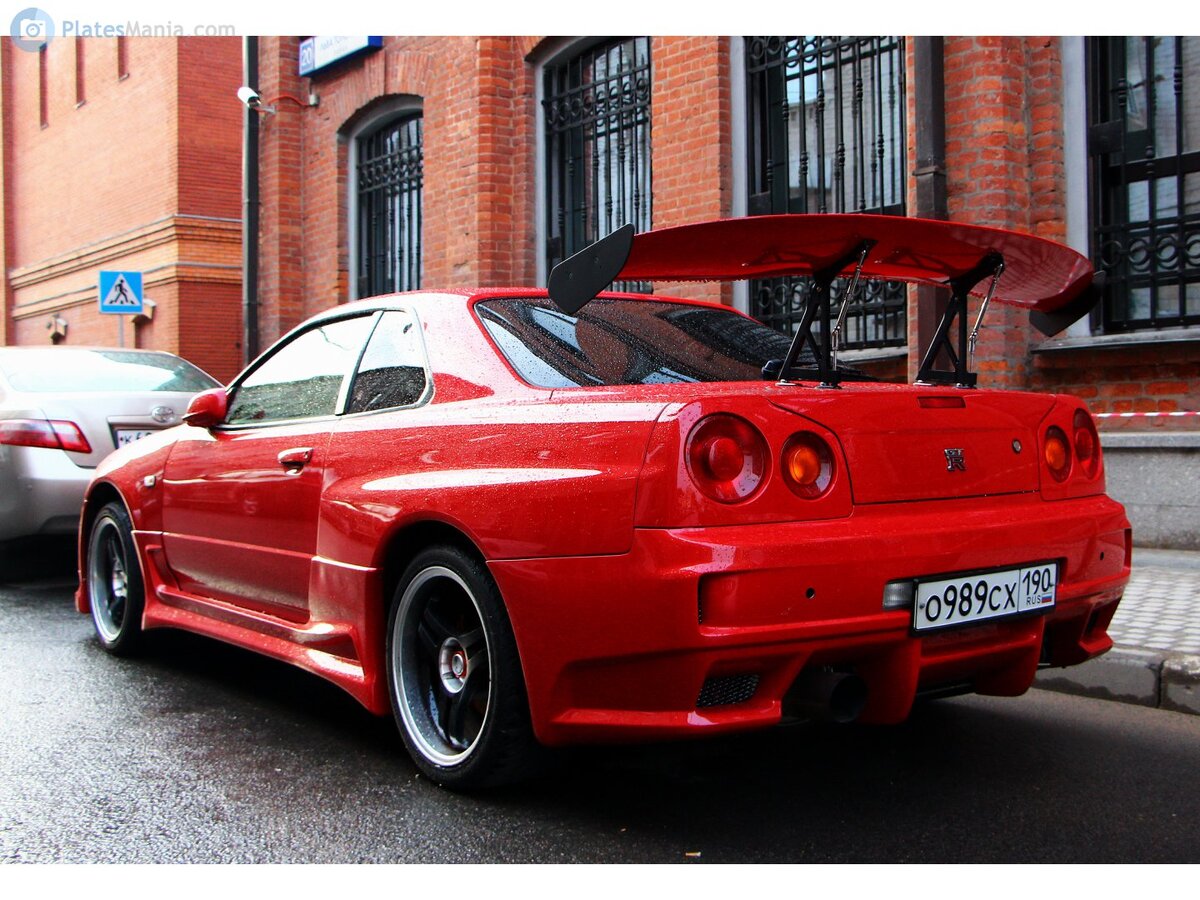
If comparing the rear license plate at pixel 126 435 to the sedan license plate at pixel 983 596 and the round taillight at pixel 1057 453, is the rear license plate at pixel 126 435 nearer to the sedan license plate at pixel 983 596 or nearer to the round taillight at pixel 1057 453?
the round taillight at pixel 1057 453

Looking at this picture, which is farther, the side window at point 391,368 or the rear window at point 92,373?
the rear window at point 92,373

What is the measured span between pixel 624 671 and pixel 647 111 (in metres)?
8.80

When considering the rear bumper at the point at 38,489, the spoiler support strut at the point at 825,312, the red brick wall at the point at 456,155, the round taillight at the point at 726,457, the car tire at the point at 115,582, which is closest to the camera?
the round taillight at the point at 726,457

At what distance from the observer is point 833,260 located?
329cm

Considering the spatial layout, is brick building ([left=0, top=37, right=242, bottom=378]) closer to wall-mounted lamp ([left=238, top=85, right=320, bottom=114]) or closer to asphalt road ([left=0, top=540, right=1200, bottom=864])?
wall-mounted lamp ([left=238, top=85, right=320, bottom=114])

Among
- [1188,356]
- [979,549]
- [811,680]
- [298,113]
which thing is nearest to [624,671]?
[811,680]

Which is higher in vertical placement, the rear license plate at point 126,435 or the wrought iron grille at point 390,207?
the wrought iron grille at point 390,207

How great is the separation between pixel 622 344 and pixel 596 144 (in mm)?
8385

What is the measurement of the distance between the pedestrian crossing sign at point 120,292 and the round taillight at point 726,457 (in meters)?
13.3

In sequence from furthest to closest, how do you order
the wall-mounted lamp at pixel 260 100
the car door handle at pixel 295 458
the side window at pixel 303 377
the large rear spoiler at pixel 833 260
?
the wall-mounted lamp at pixel 260 100 < the side window at pixel 303 377 < the car door handle at pixel 295 458 < the large rear spoiler at pixel 833 260

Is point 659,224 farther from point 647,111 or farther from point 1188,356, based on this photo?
point 1188,356

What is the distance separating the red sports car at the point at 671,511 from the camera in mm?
2861

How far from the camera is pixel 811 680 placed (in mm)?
2984
